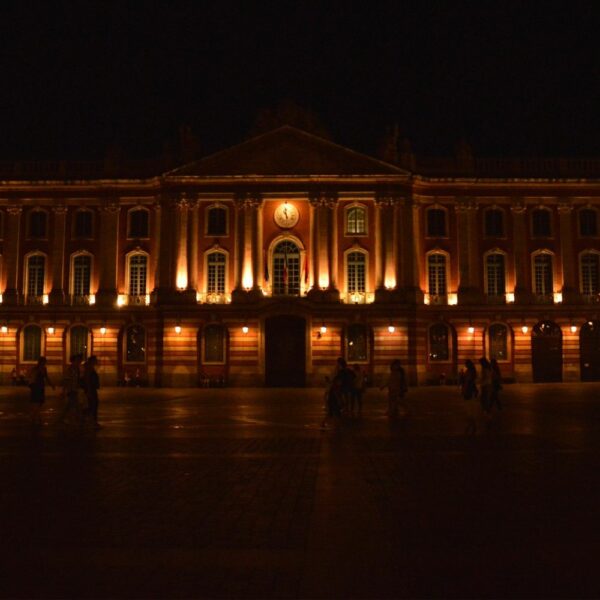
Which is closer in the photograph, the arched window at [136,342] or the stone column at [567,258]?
the arched window at [136,342]

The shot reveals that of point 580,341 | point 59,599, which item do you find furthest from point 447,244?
point 59,599

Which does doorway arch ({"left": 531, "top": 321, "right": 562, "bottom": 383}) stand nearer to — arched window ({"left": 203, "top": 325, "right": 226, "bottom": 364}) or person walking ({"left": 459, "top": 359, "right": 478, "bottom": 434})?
arched window ({"left": 203, "top": 325, "right": 226, "bottom": 364})

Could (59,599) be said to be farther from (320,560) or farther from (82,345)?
(82,345)

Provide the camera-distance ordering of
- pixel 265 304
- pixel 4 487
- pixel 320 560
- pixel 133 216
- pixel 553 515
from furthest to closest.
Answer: pixel 133 216 → pixel 265 304 → pixel 4 487 → pixel 553 515 → pixel 320 560

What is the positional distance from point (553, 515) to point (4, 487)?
6981 mm

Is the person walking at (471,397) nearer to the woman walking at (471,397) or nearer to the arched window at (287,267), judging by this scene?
the woman walking at (471,397)

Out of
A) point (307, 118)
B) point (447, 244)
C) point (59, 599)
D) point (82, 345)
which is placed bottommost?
point (59, 599)

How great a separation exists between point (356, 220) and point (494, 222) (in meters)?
9.00

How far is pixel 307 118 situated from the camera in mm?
48531

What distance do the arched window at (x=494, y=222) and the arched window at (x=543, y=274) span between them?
2.80 meters

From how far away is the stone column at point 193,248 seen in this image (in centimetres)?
4816

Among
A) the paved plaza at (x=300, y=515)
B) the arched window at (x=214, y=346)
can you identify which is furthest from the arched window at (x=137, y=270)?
the paved plaza at (x=300, y=515)

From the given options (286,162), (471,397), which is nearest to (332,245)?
(286,162)

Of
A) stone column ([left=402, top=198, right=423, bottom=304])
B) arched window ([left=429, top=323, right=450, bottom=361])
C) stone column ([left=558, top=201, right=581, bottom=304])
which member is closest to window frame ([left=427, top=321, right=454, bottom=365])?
arched window ([left=429, top=323, right=450, bottom=361])
